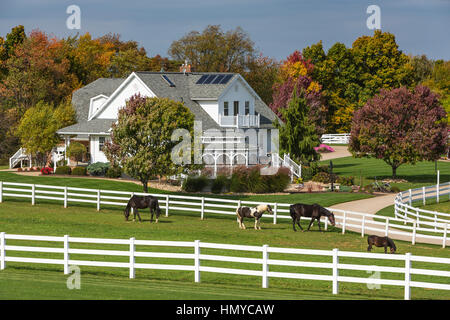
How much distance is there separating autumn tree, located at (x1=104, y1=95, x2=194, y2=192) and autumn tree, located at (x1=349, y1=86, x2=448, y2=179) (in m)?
22.7

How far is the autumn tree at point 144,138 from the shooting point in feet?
129

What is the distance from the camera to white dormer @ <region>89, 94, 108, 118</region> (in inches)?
2562

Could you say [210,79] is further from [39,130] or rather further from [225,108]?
[39,130]

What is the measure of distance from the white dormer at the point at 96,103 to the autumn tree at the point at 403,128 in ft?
80.7

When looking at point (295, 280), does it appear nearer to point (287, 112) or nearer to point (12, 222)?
point (12, 222)

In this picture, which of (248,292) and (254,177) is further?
(254,177)

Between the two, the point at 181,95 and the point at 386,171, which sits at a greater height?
the point at 181,95

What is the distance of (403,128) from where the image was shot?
56688 millimetres

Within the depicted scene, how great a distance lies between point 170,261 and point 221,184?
24.5 meters

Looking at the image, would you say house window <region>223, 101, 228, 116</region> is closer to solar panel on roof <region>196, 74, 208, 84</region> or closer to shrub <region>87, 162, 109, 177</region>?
solar panel on roof <region>196, 74, 208, 84</region>

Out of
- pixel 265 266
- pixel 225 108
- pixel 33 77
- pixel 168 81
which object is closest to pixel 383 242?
pixel 265 266
